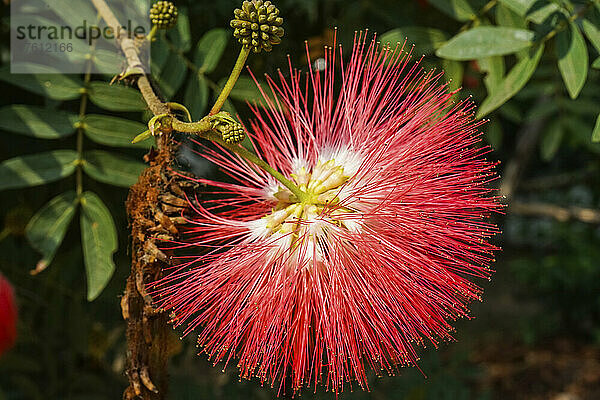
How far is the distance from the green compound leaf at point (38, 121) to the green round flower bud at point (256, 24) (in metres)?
0.73

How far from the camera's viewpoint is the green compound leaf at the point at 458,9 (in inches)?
60.1

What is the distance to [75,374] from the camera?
2.27 meters

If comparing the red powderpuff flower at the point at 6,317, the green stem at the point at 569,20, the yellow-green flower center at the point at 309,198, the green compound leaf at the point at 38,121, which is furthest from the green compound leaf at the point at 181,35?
the green stem at the point at 569,20

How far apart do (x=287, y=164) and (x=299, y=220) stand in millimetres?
168

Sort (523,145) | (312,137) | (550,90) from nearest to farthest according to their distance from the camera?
(312,137)
(550,90)
(523,145)

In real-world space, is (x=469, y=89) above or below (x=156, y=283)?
above

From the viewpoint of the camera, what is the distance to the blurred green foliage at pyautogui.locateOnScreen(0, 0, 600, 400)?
137 centimetres

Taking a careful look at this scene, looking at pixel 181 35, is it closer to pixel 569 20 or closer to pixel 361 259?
pixel 361 259

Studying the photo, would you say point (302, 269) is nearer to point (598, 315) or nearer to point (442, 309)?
point (442, 309)

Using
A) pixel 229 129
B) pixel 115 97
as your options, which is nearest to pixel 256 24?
pixel 229 129

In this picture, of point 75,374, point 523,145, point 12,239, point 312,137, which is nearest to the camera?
point 312,137

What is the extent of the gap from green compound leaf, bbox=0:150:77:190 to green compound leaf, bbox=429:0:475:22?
0.98 m

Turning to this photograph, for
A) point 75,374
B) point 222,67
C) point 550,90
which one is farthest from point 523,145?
point 75,374

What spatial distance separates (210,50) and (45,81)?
0.40m
